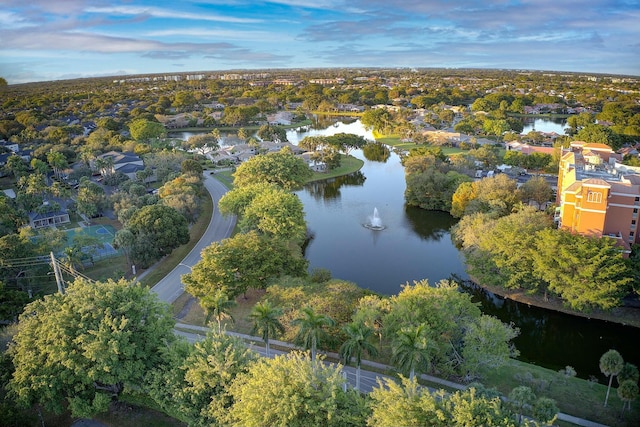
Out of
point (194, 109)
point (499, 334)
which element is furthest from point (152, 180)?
point (194, 109)

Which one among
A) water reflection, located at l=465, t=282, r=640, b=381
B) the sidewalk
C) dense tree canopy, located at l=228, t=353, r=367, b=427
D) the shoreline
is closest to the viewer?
dense tree canopy, located at l=228, t=353, r=367, b=427

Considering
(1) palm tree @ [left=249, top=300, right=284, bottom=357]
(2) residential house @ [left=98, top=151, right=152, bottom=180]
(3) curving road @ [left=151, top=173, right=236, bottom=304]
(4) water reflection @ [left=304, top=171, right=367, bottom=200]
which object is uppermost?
(2) residential house @ [left=98, top=151, right=152, bottom=180]

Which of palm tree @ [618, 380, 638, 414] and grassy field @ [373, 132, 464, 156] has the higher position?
grassy field @ [373, 132, 464, 156]

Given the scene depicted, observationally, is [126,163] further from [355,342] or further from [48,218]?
[355,342]

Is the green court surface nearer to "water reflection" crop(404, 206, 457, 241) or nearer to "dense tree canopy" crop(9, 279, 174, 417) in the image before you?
"dense tree canopy" crop(9, 279, 174, 417)

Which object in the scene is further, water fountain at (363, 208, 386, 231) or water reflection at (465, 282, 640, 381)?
water fountain at (363, 208, 386, 231)

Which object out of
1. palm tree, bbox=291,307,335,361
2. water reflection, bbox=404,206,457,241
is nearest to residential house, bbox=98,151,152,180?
water reflection, bbox=404,206,457,241
